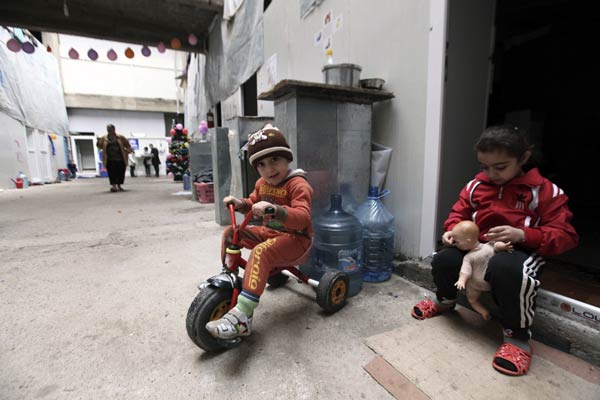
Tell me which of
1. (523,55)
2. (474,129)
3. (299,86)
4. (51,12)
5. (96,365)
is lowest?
(96,365)

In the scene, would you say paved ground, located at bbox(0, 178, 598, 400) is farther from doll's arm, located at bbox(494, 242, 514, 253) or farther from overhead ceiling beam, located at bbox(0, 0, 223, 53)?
overhead ceiling beam, located at bbox(0, 0, 223, 53)

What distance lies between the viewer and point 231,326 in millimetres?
1187

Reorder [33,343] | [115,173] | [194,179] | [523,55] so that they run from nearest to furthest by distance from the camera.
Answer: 1. [33,343]
2. [523,55]
3. [194,179]
4. [115,173]

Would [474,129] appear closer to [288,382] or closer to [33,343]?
[288,382]

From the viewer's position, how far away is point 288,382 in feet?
3.79

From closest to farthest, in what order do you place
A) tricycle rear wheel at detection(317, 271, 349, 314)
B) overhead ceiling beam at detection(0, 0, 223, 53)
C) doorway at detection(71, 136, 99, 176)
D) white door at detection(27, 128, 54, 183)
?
tricycle rear wheel at detection(317, 271, 349, 314)
overhead ceiling beam at detection(0, 0, 223, 53)
white door at detection(27, 128, 54, 183)
doorway at detection(71, 136, 99, 176)

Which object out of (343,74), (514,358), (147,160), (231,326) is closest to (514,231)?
(514,358)

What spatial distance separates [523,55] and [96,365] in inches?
187

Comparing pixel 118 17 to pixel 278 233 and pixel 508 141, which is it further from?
pixel 508 141

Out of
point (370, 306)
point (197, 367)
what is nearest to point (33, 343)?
point (197, 367)

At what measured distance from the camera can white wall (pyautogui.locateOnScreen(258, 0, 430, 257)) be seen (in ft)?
Answer: 6.56

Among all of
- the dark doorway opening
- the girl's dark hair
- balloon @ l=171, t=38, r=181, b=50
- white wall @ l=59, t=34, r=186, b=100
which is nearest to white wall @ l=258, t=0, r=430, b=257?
the girl's dark hair

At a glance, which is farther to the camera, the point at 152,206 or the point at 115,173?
the point at 115,173

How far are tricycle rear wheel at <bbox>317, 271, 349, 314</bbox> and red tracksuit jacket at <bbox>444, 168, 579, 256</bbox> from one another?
2.22 feet
